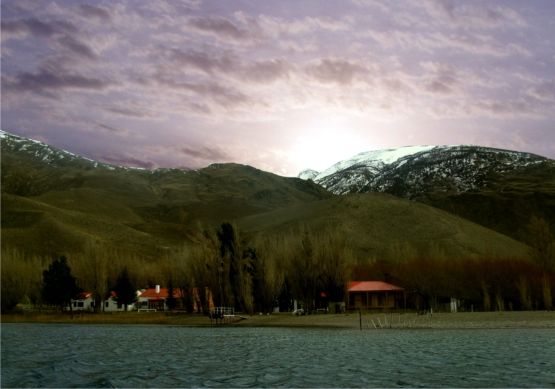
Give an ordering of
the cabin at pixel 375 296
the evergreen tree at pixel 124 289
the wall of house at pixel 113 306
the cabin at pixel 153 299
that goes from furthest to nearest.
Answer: the cabin at pixel 153 299 → the wall of house at pixel 113 306 → the evergreen tree at pixel 124 289 → the cabin at pixel 375 296

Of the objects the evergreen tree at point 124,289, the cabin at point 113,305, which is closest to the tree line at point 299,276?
the evergreen tree at point 124,289

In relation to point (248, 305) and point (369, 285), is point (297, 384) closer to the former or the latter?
point (248, 305)

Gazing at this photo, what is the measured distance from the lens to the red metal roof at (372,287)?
110m

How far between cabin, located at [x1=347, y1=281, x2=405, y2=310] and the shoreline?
19344 millimetres

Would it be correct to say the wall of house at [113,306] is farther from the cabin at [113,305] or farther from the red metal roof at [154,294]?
the red metal roof at [154,294]

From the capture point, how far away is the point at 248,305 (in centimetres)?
9550

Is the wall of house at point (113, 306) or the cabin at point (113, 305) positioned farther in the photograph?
the wall of house at point (113, 306)

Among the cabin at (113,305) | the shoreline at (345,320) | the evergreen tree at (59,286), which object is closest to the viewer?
the shoreline at (345,320)

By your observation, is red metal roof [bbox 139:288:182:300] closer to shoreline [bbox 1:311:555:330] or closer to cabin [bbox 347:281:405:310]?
shoreline [bbox 1:311:555:330]

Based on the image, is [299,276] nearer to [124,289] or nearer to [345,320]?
[345,320]

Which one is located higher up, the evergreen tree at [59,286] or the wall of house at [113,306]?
Answer: the evergreen tree at [59,286]

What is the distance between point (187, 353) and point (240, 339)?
14.3 meters

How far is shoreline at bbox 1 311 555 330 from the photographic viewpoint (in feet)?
224

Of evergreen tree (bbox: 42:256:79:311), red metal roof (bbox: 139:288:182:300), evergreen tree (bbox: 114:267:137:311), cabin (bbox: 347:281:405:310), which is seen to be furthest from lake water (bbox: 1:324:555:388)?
red metal roof (bbox: 139:288:182:300)
